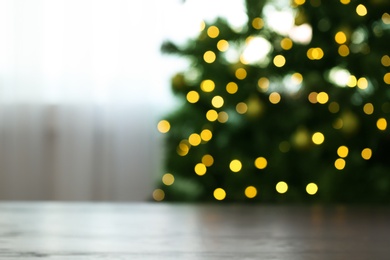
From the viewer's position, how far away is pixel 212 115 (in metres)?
2.20

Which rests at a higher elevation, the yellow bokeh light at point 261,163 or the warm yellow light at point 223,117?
the warm yellow light at point 223,117

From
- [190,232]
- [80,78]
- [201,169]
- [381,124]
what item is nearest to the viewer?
[190,232]

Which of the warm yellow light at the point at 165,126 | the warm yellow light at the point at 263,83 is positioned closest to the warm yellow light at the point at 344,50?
the warm yellow light at the point at 263,83

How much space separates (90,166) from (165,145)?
420 millimetres

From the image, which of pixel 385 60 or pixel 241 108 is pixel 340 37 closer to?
pixel 385 60

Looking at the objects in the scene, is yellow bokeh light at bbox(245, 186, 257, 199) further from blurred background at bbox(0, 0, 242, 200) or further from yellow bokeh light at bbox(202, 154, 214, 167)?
blurred background at bbox(0, 0, 242, 200)

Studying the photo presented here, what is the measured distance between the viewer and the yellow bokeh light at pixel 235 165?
2145mm

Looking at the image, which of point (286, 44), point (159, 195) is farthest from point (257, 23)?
point (159, 195)

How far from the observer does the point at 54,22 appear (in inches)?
100

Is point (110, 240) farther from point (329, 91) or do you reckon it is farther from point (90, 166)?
point (90, 166)

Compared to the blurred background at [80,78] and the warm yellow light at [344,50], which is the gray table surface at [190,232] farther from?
the blurred background at [80,78]

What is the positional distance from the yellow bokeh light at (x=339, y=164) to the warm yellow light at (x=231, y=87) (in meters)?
0.35

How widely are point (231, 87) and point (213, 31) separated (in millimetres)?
172

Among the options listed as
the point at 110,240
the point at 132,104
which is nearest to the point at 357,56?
the point at 132,104
